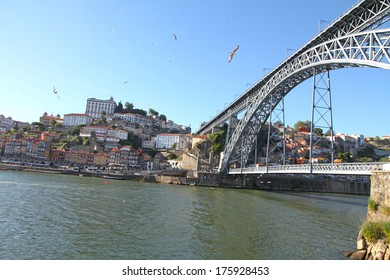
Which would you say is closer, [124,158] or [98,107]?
[124,158]

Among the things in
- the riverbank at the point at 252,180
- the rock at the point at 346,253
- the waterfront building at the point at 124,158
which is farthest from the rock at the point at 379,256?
the waterfront building at the point at 124,158

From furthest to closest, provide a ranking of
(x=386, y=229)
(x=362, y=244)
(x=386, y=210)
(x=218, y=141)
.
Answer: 1. (x=218, y=141)
2. (x=386, y=210)
3. (x=362, y=244)
4. (x=386, y=229)

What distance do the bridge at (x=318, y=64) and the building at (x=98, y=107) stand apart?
68.2 meters

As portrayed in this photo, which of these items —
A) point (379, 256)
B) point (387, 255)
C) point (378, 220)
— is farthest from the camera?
point (378, 220)

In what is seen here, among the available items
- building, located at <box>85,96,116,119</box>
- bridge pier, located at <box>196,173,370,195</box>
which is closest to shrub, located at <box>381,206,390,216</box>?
bridge pier, located at <box>196,173,370,195</box>

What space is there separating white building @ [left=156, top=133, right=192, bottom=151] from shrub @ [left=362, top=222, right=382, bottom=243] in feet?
251

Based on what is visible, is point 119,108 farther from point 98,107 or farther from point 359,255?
point 359,255

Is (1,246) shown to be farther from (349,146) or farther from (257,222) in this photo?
(349,146)

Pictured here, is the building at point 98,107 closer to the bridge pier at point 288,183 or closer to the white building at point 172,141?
the white building at point 172,141

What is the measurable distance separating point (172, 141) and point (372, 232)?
277ft

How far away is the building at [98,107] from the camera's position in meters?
117

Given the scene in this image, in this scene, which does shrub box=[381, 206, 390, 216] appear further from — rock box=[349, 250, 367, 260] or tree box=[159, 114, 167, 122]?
tree box=[159, 114, 167, 122]

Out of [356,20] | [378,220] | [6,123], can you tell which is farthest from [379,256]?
[6,123]

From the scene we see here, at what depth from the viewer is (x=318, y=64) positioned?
94.3 feet
